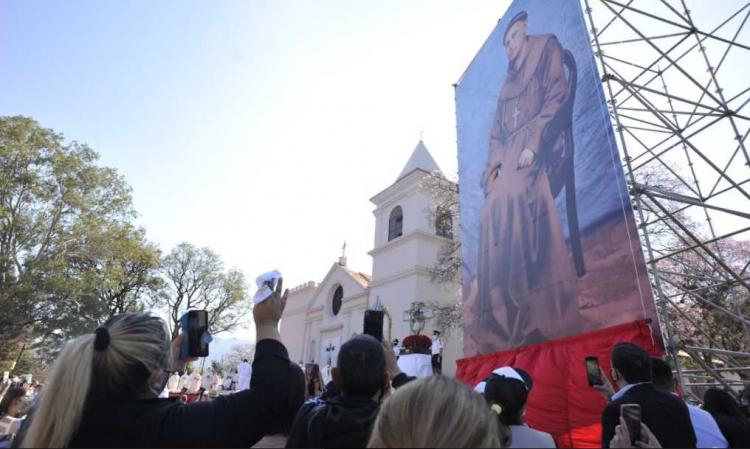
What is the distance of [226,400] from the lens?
Answer: 56.6 inches

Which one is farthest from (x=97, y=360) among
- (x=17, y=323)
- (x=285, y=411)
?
(x=17, y=323)

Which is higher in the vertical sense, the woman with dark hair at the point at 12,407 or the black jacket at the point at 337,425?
the black jacket at the point at 337,425

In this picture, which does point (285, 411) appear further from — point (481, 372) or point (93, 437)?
point (481, 372)

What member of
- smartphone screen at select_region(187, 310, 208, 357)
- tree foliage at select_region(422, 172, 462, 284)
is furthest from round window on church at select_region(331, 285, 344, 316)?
smartphone screen at select_region(187, 310, 208, 357)

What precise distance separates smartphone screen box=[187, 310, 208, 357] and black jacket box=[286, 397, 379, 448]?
0.64 meters

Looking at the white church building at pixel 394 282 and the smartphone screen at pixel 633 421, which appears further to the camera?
the white church building at pixel 394 282

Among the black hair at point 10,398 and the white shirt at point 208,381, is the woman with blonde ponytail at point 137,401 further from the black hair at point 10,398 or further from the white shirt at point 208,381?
the white shirt at point 208,381

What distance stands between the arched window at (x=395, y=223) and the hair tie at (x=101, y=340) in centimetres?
2026

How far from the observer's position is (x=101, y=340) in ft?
4.62

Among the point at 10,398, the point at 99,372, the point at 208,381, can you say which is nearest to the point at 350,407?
the point at 99,372

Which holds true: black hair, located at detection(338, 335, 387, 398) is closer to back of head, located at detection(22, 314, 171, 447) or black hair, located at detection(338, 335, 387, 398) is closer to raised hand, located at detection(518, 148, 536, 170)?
back of head, located at detection(22, 314, 171, 447)

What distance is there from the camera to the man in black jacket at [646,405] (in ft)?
7.32

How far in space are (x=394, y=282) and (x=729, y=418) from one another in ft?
58.0

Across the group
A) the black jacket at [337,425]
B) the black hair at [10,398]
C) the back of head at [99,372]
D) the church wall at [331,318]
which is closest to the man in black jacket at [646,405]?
the black jacket at [337,425]
